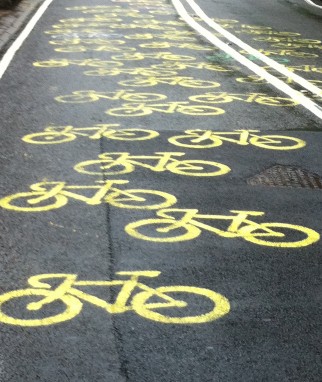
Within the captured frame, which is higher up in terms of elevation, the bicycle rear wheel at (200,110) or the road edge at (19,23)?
the bicycle rear wheel at (200,110)

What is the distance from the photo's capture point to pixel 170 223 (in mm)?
5789

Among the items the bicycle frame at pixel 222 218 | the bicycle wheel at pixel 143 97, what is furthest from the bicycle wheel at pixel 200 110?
the bicycle frame at pixel 222 218

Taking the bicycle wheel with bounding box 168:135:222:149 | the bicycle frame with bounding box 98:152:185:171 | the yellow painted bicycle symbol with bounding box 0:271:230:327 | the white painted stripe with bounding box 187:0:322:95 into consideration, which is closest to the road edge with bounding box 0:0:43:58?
the white painted stripe with bounding box 187:0:322:95

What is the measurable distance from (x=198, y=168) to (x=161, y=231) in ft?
5.25

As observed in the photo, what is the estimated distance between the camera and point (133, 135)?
8195 mm

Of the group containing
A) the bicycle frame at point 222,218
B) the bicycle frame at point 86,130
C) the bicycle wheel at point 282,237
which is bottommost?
the bicycle frame at point 86,130

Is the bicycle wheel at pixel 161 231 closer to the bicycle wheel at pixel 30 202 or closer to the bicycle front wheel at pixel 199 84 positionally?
the bicycle wheel at pixel 30 202

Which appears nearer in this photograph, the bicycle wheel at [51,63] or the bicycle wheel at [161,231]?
the bicycle wheel at [161,231]

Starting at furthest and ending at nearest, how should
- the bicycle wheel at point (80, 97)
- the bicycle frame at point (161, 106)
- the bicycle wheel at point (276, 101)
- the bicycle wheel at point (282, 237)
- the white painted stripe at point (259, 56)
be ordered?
the white painted stripe at point (259, 56) < the bicycle wheel at point (276, 101) < the bicycle wheel at point (80, 97) < the bicycle frame at point (161, 106) < the bicycle wheel at point (282, 237)

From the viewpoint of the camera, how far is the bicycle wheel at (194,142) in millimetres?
7883

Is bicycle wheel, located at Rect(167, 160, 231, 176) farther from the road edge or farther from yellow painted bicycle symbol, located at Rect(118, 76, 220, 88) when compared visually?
the road edge

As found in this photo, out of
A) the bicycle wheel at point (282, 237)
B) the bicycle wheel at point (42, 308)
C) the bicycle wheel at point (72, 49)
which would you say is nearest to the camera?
the bicycle wheel at point (42, 308)

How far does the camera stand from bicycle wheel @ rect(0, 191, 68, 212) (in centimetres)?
603

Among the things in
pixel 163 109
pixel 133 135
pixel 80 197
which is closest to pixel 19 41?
pixel 163 109
